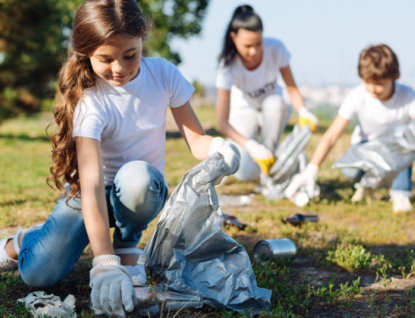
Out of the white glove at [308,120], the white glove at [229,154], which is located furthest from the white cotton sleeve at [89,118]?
the white glove at [308,120]

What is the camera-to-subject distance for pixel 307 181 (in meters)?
3.83

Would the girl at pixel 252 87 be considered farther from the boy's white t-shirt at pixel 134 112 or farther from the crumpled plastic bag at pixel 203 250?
the crumpled plastic bag at pixel 203 250

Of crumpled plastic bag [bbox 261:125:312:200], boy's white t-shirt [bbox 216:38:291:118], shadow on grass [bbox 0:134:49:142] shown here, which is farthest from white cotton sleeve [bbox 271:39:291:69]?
shadow on grass [bbox 0:134:49:142]

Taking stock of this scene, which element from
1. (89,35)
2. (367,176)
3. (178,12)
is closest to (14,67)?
(178,12)

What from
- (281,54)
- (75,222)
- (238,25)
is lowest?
(75,222)

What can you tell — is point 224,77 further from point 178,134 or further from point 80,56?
point 178,134

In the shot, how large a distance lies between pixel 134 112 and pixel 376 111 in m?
2.52

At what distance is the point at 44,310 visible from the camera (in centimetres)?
174

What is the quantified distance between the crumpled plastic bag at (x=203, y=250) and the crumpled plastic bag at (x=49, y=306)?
0.37 meters

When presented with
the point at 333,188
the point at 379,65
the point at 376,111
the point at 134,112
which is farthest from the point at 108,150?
the point at 333,188

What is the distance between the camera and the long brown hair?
6.11 feet

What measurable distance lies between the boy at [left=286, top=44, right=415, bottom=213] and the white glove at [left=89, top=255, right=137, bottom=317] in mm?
2365

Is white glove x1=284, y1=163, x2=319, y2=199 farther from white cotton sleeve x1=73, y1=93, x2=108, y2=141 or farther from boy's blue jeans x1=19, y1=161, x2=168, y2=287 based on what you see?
white cotton sleeve x1=73, y1=93, x2=108, y2=141

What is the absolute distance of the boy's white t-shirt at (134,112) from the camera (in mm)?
2053
